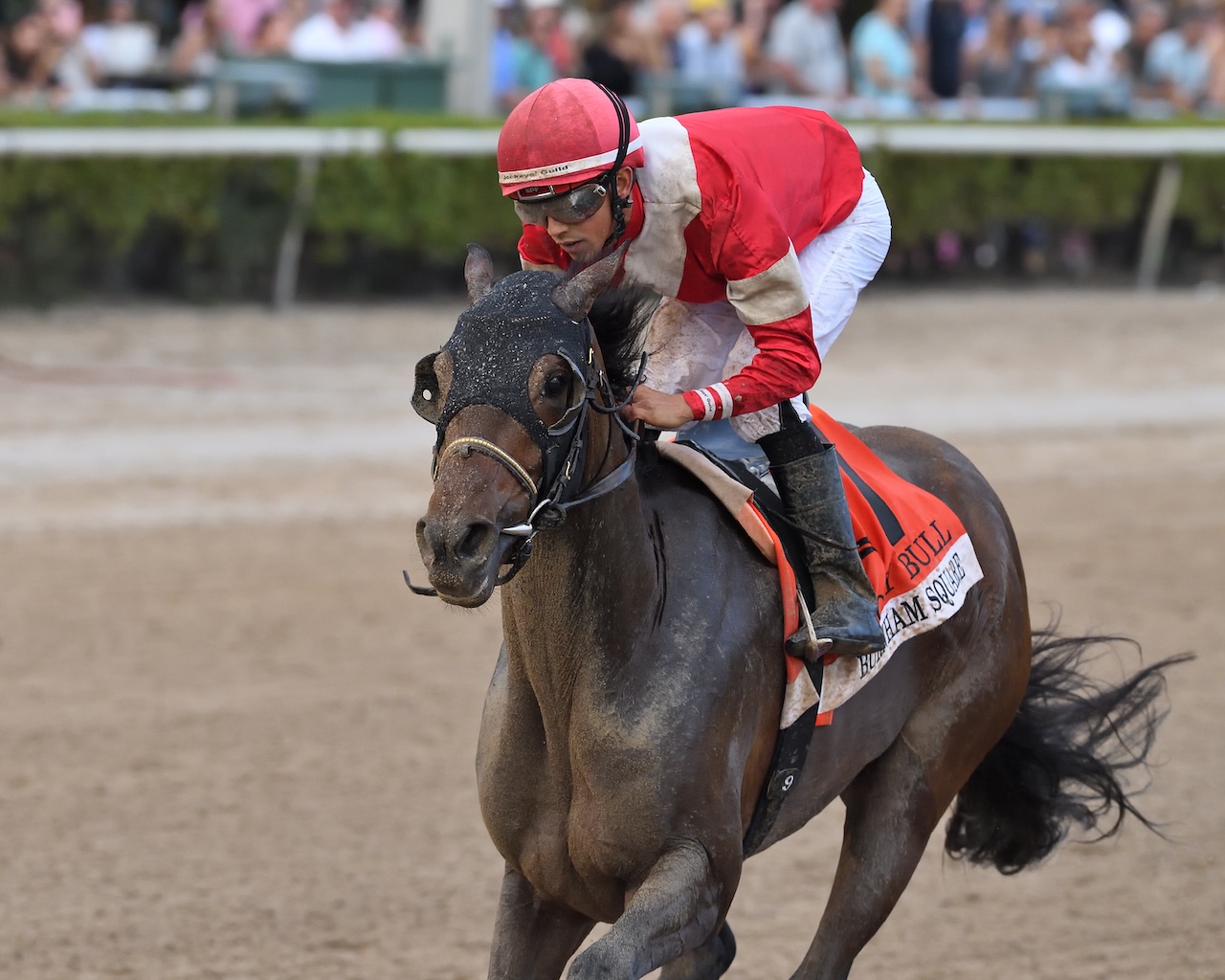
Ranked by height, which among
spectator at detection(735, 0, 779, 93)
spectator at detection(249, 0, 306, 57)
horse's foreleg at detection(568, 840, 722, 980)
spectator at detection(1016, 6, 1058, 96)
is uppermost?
horse's foreleg at detection(568, 840, 722, 980)

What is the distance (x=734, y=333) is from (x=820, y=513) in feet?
1.28

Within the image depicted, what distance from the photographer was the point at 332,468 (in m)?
9.10

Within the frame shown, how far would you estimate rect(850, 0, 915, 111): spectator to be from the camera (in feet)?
45.6

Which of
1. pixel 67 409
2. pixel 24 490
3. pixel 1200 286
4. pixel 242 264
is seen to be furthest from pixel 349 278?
pixel 1200 286

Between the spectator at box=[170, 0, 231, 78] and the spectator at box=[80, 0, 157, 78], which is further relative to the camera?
the spectator at box=[80, 0, 157, 78]

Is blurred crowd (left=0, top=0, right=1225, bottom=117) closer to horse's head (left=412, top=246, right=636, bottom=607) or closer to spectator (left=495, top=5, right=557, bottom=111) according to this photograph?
spectator (left=495, top=5, right=557, bottom=111)

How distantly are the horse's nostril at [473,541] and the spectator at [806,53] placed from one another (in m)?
11.5

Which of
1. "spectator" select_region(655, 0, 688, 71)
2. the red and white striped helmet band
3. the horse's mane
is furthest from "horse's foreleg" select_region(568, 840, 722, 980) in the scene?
"spectator" select_region(655, 0, 688, 71)

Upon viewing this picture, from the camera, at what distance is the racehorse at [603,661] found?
2828 mm

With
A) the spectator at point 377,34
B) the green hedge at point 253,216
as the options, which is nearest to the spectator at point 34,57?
the green hedge at point 253,216

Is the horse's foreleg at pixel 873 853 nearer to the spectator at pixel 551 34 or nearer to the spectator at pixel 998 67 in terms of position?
the spectator at pixel 551 34

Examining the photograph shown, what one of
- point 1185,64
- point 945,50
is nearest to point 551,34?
point 945,50

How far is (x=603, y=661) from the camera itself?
3.13 meters

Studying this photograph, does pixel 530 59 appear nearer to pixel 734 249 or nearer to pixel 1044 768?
pixel 1044 768
